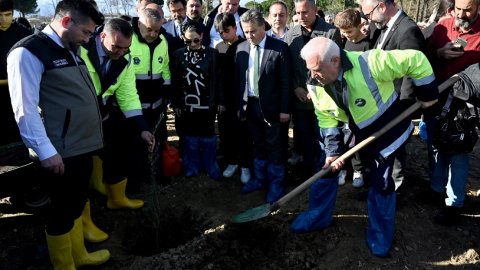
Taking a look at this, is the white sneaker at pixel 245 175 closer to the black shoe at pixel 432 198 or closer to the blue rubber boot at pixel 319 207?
the blue rubber boot at pixel 319 207

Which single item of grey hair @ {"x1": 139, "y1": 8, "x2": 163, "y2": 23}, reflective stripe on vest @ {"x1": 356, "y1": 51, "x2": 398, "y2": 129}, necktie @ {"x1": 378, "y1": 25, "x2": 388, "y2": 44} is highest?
grey hair @ {"x1": 139, "y1": 8, "x2": 163, "y2": 23}

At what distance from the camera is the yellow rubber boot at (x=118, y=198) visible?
422 centimetres

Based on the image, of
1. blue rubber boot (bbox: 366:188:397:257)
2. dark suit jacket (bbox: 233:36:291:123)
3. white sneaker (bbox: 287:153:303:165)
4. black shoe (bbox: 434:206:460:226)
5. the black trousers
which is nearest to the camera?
the black trousers

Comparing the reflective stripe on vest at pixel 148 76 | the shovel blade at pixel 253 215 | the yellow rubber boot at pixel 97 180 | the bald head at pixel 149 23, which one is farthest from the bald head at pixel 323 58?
the yellow rubber boot at pixel 97 180

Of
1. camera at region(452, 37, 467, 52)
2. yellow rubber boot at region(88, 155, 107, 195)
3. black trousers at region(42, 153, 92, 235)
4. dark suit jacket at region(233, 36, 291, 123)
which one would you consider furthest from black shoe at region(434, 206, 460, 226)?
yellow rubber boot at region(88, 155, 107, 195)

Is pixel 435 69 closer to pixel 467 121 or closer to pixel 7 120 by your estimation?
pixel 467 121

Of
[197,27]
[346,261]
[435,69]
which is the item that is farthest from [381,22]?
[346,261]

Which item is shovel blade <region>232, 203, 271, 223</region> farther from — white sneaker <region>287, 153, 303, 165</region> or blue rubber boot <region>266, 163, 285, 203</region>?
white sneaker <region>287, 153, 303, 165</region>

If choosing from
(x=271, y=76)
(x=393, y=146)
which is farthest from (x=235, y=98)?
(x=393, y=146)

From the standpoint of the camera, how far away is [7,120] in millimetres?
3594

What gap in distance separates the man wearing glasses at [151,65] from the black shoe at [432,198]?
289 centimetres

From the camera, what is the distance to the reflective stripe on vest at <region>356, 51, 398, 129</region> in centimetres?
292

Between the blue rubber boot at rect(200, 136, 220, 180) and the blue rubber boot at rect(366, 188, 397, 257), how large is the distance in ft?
7.19

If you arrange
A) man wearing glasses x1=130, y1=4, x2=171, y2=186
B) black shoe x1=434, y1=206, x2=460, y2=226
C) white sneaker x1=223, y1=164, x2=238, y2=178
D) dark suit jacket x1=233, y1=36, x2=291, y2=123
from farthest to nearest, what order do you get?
1. white sneaker x1=223, y1=164, x2=238, y2=178
2. man wearing glasses x1=130, y1=4, x2=171, y2=186
3. dark suit jacket x1=233, y1=36, x2=291, y2=123
4. black shoe x1=434, y1=206, x2=460, y2=226
